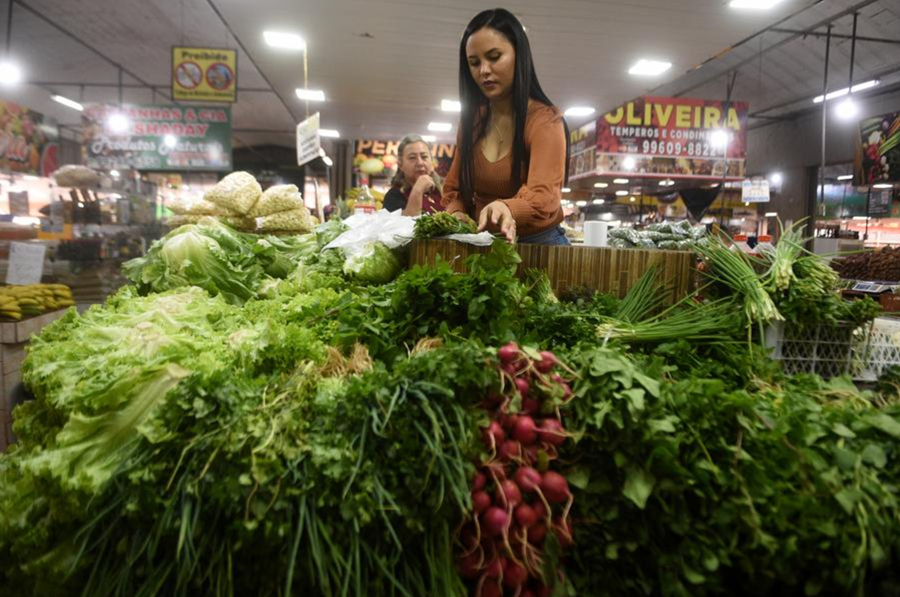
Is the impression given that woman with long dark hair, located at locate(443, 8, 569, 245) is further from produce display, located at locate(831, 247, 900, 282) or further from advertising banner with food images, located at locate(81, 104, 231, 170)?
advertising banner with food images, located at locate(81, 104, 231, 170)

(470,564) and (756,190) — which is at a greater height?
(756,190)

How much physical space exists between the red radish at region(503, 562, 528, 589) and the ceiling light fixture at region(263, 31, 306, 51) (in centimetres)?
791

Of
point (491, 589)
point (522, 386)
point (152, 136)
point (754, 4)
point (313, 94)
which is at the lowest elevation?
point (491, 589)

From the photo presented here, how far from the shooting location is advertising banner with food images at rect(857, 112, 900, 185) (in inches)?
307

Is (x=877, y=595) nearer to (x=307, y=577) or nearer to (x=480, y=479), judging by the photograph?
(x=480, y=479)

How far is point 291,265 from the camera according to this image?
348 cm

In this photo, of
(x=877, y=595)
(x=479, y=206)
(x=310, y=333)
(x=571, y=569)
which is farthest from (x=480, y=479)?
(x=479, y=206)

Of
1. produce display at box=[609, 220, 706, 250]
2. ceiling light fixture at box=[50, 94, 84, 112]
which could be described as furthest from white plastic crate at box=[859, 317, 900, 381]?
ceiling light fixture at box=[50, 94, 84, 112]

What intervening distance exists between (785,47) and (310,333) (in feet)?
42.4

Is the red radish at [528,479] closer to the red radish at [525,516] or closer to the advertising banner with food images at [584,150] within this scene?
the red radish at [525,516]

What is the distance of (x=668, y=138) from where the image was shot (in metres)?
10.2

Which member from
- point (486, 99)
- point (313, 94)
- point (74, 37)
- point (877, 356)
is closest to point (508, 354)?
point (877, 356)

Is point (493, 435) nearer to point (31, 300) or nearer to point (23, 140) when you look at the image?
point (31, 300)

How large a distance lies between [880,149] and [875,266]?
353 centimetres
